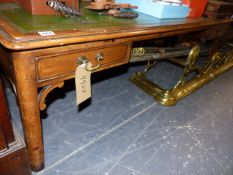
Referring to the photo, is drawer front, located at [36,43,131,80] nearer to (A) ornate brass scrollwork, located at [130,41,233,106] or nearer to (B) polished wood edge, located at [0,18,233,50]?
(B) polished wood edge, located at [0,18,233,50]

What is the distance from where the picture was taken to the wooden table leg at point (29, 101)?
542mm

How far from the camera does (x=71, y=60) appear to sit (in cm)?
65

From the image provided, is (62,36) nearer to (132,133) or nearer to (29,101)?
(29,101)

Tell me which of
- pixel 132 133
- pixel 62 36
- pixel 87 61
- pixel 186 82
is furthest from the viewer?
pixel 186 82

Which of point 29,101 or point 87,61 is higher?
point 87,61

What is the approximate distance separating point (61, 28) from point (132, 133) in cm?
74

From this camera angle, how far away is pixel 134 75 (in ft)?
5.46

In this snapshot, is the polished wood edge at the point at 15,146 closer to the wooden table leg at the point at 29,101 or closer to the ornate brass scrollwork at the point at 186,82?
the wooden table leg at the point at 29,101

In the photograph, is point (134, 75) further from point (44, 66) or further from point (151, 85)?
point (44, 66)

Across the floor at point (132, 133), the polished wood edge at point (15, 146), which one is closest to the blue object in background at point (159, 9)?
the floor at point (132, 133)

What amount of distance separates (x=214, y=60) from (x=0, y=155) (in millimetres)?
1743

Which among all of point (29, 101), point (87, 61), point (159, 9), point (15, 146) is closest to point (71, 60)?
point (87, 61)

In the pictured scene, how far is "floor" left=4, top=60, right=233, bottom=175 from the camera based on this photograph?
96 cm

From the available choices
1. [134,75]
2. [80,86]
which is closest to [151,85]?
[134,75]
